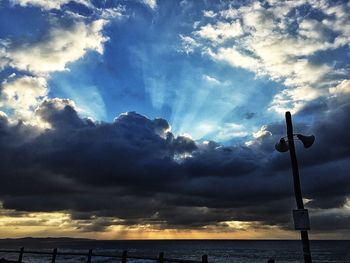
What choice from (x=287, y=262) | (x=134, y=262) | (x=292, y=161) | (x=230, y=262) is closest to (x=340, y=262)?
(x=287, y=262)

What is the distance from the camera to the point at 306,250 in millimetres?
10961

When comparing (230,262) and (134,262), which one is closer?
(134,262)

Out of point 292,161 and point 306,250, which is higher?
point 292,161

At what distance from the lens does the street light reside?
428 inches

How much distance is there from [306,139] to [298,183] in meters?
1.31

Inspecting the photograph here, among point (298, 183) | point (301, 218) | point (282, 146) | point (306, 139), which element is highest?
point (306, 139)

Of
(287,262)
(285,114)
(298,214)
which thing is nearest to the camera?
(298,214)

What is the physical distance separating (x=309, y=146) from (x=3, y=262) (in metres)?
20.7

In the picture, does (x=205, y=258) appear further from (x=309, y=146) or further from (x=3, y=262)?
(x=3, y=262)

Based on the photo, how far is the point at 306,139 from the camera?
466 inches

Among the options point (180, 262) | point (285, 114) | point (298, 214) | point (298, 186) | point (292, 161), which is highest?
point (285, 114)

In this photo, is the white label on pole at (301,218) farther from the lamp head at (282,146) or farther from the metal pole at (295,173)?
the lamp head at (282,146)

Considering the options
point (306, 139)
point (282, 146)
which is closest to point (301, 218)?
point (282, 146)

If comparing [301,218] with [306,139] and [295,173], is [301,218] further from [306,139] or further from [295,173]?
[306,139]
